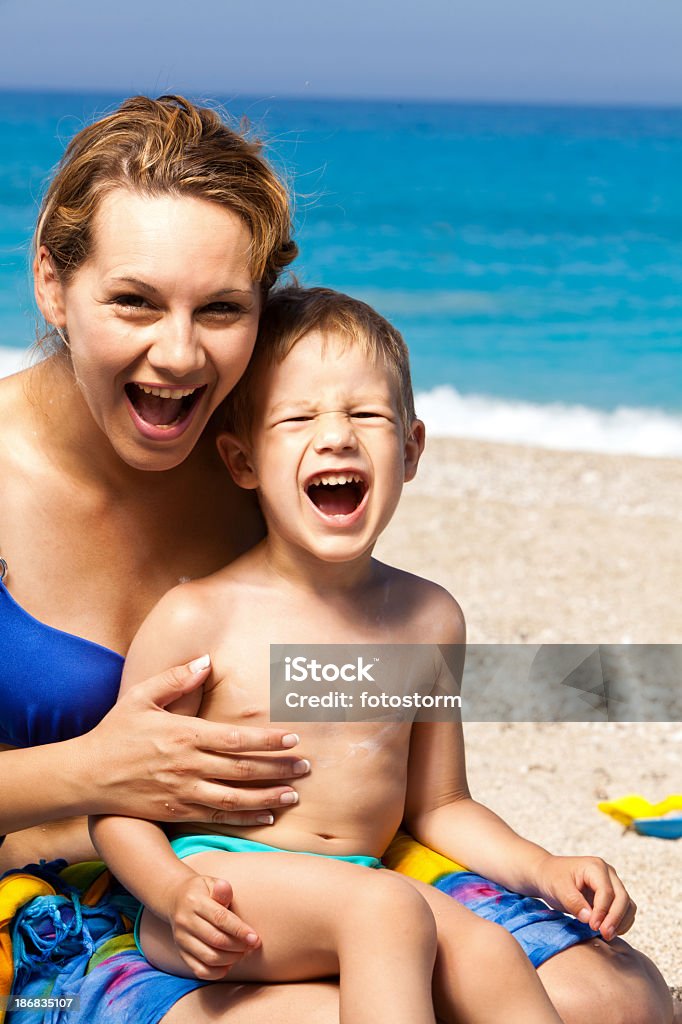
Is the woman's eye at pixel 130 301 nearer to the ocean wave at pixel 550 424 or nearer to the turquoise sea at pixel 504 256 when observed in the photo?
the turquoise sea at pixel 504 256

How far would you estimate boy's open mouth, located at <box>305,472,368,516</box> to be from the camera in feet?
6.44

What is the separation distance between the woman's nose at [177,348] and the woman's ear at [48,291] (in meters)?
0.22

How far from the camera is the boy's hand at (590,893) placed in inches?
73.5

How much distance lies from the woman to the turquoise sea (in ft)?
12.9

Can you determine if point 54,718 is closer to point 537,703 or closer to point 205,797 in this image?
point 205,797

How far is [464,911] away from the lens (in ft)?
5.82

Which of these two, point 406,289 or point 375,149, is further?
point 375,149

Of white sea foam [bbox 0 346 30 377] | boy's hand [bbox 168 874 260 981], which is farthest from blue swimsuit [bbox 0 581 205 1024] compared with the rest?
white sea foam [bbox 0 346 30 377]

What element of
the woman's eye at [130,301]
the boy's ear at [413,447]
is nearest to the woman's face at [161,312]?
the woman's eye at [130,301]

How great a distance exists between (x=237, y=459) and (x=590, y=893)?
87 centimetres

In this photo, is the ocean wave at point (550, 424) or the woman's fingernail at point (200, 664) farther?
the ocean wave at point (550, 424)

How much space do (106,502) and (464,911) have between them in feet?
3.05

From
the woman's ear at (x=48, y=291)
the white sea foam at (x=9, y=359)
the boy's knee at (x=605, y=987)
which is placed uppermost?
the white sea foam at (x=9, y=359)

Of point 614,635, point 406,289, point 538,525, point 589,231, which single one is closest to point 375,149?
point 589,231
